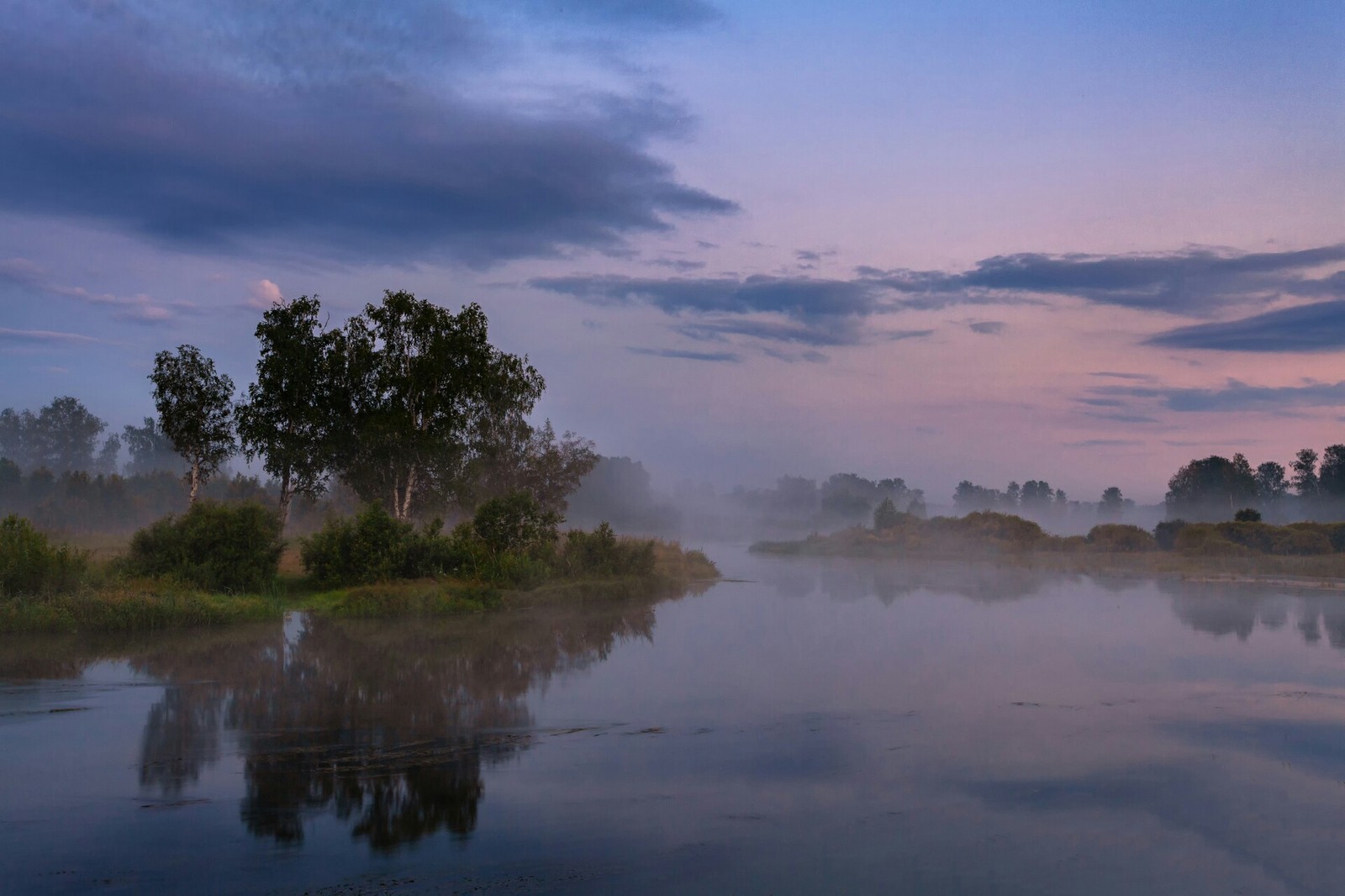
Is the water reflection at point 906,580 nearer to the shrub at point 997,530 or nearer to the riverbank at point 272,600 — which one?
the shrub at point 997,530

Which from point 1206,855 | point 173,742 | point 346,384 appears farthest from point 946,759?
point 346,384

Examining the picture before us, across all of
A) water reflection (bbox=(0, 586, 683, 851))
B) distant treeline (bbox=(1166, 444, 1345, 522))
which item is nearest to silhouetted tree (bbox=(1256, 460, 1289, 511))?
distant treeline (bbox=(1166, 444, 1345, 522))

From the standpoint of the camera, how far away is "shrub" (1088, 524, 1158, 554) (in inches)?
2324

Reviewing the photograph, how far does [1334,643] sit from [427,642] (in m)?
21.6

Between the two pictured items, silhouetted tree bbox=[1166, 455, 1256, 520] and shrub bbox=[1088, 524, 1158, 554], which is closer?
shrub bbox=[1088, 524, 1158, 554]

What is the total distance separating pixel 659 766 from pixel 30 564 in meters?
17.6

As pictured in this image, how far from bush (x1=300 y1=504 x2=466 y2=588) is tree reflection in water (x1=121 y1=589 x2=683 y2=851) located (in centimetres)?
429

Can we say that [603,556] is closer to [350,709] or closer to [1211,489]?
[350,709]

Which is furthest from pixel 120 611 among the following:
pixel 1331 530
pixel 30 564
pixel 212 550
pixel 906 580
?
pixel 1331 530

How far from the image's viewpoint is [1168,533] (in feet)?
199

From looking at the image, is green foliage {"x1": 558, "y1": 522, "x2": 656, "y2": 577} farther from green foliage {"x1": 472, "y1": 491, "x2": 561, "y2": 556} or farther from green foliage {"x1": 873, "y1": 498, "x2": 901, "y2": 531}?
green foliage {"x1": 873, "y1": 498, "x2": 901, "y2": 531}

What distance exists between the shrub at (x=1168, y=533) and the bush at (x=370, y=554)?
163 feet

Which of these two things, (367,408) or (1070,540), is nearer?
(367,408)

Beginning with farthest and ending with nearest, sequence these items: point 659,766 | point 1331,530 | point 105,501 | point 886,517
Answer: point 886,517 < point 105,501 < point 1331,530 < point 659,766
